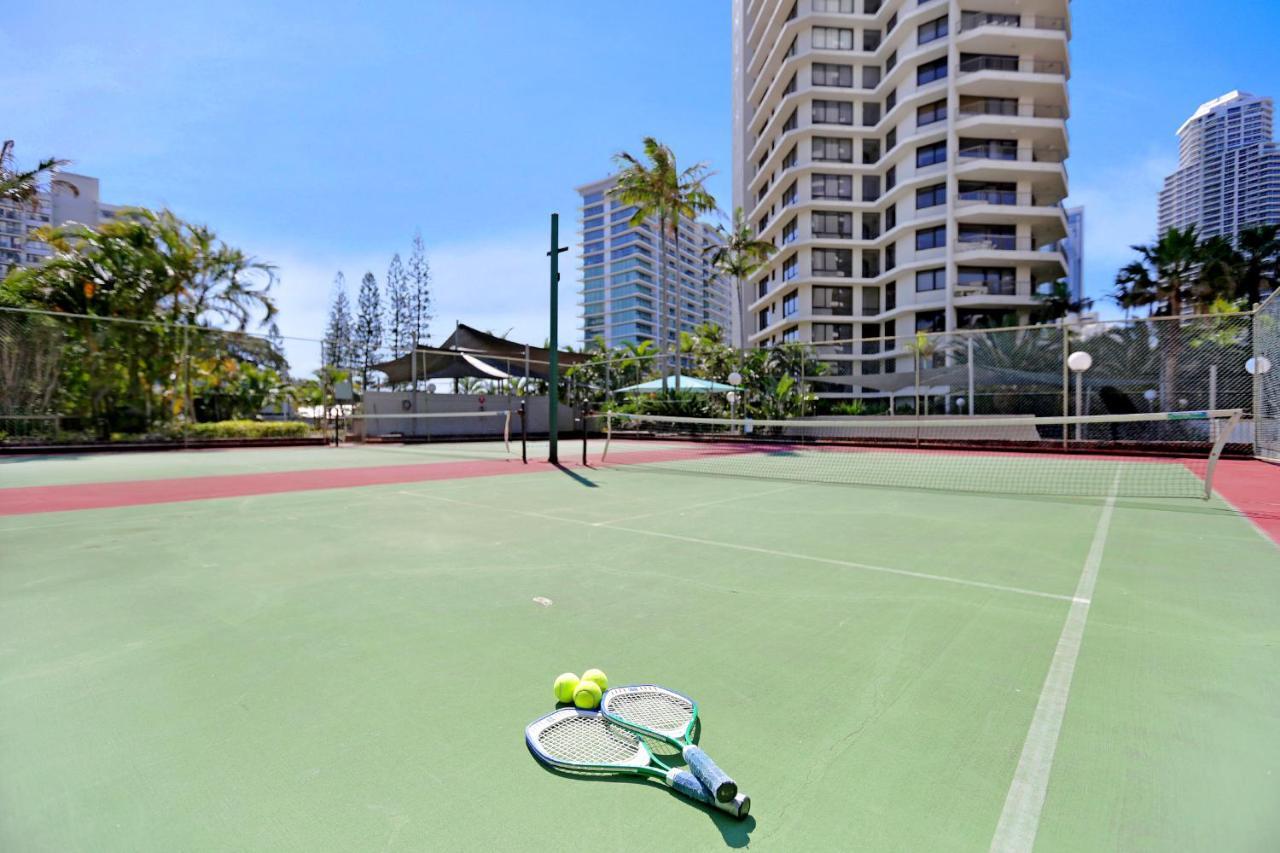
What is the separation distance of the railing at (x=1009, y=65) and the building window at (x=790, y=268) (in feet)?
54.0

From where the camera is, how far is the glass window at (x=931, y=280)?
4169 cm

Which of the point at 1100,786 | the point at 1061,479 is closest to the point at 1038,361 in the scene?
the point at 1061,479

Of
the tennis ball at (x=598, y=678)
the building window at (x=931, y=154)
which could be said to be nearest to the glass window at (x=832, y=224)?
the building window at (x=931, y=154)

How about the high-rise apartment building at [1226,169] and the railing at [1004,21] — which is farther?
the high-rise apartment building at [1226,169]

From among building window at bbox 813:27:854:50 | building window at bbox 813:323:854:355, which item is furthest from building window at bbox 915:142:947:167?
building window at bbox 813:27:854:50

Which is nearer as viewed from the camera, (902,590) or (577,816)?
(577,816)

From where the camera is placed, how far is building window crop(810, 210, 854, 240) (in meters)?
49.4

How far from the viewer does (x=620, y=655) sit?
3021 millimetres

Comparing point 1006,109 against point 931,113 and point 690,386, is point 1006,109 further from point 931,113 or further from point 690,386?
point 690,386

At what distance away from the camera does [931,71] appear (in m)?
42.9

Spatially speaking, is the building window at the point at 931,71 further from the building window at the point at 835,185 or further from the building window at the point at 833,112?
the building window at the point at 835,185

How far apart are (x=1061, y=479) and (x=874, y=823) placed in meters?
11.3

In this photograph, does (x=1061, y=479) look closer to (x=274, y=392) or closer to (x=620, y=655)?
(x=620, y=655)

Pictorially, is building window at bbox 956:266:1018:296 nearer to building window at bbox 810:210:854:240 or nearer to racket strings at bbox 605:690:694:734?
building window at bbox 810:210:854:240
